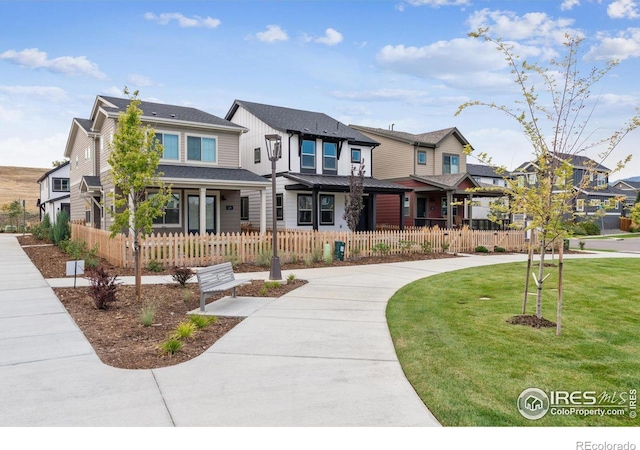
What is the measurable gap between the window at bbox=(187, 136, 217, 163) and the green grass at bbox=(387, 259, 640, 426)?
15.6 meters

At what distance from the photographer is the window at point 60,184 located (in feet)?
142

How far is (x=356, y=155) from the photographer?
27.8 m

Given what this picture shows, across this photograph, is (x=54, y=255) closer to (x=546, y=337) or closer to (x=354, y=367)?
(x=354, y=367)

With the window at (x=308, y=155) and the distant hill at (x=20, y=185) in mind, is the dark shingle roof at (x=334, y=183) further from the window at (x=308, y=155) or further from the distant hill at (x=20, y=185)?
the distant hill at (x=20, y=185)

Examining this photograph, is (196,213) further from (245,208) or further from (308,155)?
(308,155)

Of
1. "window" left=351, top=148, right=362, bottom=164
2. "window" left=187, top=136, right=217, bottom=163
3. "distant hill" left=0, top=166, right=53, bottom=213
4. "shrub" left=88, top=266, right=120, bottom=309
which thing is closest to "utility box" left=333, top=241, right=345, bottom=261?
"window" left=187, top=136, right=217, bottom=163

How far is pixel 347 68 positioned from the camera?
643 inches

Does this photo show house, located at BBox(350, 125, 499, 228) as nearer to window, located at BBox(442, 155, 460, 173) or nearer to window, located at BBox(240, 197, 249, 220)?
window, located at BBox(442, 155, 460, 173)

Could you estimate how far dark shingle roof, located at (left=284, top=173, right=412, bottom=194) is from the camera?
22.8m

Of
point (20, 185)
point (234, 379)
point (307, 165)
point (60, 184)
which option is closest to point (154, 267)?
point (234, 379)

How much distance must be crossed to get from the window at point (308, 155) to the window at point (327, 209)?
1.98 meters

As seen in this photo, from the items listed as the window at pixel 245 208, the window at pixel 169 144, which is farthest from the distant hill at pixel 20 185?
the window at pixel 169 144

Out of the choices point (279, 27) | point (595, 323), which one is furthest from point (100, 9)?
point (595, 323)

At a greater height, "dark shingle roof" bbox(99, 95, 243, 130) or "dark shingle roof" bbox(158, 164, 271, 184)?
"dark shingle roof" bbox(99, 95, 243, 130)
